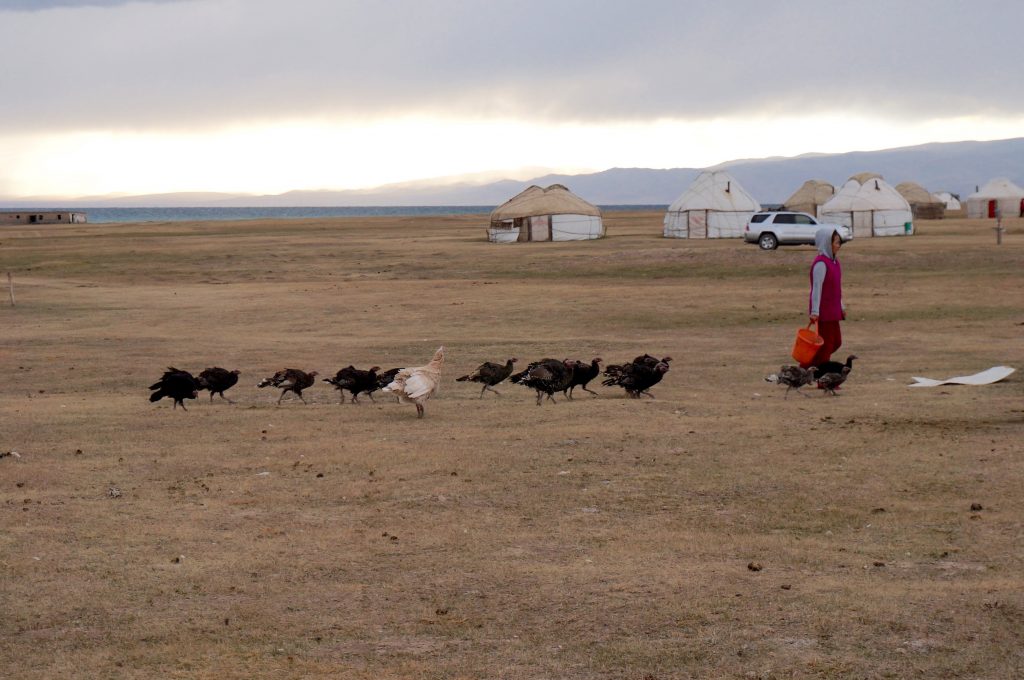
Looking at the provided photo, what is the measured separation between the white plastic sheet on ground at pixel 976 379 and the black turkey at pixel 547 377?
5.33 m

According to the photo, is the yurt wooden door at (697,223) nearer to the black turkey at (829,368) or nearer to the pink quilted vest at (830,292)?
the pink quilted vest at (830,292)

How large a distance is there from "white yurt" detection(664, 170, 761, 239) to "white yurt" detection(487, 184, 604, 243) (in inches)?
175

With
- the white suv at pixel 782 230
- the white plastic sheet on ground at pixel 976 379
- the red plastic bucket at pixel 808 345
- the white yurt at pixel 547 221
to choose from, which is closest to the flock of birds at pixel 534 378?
the red plastic bucket at pixel 808 345

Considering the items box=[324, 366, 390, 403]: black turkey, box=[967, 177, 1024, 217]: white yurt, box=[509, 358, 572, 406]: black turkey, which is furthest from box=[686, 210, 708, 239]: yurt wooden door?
box=[324, 366, 390, 403]: black turkey

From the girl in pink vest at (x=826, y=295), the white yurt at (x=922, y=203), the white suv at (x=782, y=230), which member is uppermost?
the white yurt at (x=922, y=203)

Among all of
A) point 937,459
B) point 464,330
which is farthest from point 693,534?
point 464,330

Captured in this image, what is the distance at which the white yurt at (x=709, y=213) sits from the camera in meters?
66.0

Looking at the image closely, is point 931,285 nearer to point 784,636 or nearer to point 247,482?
point 247,482

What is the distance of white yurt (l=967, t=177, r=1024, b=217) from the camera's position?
288 feet

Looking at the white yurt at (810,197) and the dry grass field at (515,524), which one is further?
the white yurt at (810,197)

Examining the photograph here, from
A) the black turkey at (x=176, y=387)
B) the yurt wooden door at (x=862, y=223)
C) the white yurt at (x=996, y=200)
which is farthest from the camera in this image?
the white yurt at (x=996, y=200)

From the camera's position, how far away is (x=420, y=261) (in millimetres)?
47531

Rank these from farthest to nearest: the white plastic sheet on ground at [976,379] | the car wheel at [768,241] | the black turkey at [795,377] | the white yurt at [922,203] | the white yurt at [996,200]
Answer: the white yurt at [922,203]
the white yurt at [996,200]
the car wheel at [768,241]
the white plastic sheet on ground at [976,379]
the black turkey at [795,377]

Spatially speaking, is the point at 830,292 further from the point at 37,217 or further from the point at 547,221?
the point at 37,217
